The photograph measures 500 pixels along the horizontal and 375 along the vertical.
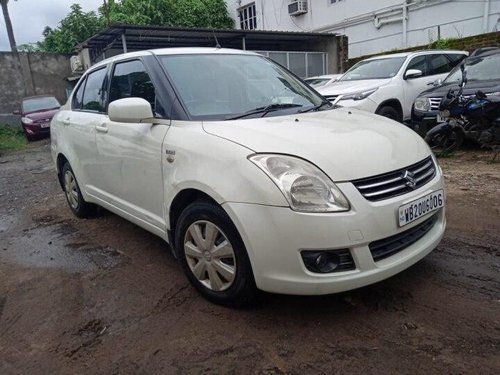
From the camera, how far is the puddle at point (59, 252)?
3.72 metres

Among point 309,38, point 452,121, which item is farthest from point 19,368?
point 309,38

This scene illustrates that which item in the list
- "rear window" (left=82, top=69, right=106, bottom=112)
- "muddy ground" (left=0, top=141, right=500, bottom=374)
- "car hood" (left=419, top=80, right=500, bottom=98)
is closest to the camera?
"muddy ground" (left=0, top=141, right=500, bottom=374)

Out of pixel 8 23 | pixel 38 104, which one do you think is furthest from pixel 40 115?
pixel 8 23

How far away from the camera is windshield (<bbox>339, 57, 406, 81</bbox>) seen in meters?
8.40

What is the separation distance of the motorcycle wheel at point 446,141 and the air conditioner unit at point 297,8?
52.7ft

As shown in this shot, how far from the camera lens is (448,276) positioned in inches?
115

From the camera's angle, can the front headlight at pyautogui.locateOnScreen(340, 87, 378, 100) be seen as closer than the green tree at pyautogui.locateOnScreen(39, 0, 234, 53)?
Yes

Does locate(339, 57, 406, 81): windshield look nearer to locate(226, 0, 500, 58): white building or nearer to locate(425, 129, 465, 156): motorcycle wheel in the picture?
locate(425, 129, 465, 156): motorcycle wheel

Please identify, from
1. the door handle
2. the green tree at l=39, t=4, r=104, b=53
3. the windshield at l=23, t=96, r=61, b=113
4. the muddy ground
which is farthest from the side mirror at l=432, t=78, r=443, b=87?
the green tree at l=39, t=4, r=104, b=53

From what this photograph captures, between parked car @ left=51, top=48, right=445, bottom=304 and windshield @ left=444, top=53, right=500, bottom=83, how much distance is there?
188 inches

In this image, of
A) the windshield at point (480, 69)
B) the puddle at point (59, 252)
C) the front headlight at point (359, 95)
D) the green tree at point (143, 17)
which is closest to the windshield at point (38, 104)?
the green tree at point (143, 17)

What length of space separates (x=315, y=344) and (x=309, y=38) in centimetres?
1622

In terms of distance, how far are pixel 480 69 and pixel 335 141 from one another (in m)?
6.06

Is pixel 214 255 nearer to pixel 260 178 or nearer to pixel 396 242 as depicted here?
pixel 260 178
